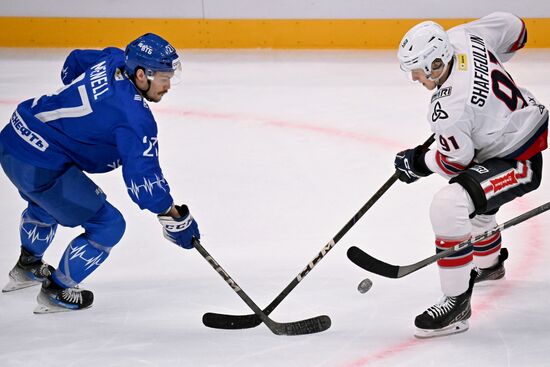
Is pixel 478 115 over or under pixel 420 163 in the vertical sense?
over

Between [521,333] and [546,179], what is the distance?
6.39ft

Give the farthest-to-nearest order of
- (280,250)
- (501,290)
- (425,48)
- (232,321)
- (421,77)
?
(280,250) < (501,290) < (232,321) < (421,77) < (425,48)

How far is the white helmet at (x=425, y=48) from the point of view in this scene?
10.7 feet

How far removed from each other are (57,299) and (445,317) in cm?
148

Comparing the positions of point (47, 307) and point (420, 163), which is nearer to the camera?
point (420, 163)

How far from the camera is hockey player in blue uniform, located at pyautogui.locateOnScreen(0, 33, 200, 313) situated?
3314 mm

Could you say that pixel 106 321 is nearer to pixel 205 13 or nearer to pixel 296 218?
pixel 296 218

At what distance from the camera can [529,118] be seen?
342 centimetres

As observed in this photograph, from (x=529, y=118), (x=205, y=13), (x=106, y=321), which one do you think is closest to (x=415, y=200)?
(x=529, y=118)

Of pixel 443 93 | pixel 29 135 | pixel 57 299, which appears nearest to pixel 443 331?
pixel 443 93

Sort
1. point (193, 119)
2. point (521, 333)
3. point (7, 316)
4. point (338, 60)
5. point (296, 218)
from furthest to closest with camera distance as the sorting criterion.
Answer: point (338, 60) → point (193, 119) → point (296, 218) → point (7, 316) → point (521, 333)

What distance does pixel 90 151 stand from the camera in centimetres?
350

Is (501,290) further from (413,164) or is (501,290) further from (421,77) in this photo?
(421,77)

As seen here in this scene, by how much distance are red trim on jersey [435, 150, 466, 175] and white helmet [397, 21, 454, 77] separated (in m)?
0.30
